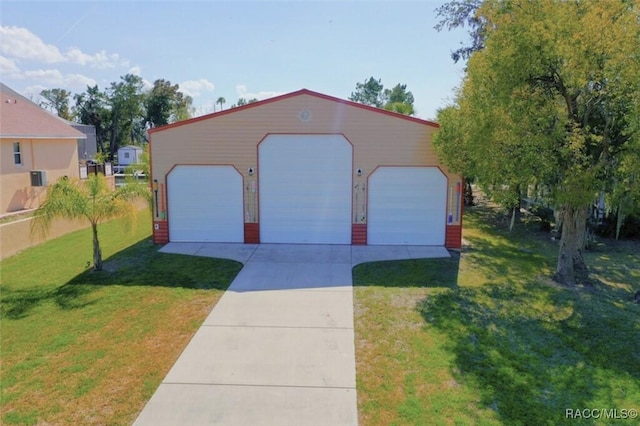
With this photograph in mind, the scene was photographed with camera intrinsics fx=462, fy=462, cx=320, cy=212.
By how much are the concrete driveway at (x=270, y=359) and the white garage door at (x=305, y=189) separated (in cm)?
281

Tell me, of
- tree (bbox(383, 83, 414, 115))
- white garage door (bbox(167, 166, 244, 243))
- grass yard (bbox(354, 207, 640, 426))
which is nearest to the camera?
grass yard (bbox(354, 207, 640, 426))

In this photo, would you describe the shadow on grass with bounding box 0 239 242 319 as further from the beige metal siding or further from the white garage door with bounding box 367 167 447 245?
the white garage door with bounding box 367 167 447 245

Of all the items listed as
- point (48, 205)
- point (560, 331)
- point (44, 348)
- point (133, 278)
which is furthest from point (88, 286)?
point (560, 331)

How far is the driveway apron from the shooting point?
5156 mm

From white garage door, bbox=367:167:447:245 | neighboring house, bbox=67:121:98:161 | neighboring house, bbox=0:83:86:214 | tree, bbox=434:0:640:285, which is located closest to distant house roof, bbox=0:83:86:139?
neighboring house, bbox=0:83:86:214

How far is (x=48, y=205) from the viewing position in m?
9.58

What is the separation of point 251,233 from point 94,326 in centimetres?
638

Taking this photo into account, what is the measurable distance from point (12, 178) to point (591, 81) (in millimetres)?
18214

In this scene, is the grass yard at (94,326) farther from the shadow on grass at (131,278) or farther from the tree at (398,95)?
the tree at (398,95)

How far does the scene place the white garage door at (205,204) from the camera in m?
13.3

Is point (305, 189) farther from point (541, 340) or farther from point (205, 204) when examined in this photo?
point (541, 340)

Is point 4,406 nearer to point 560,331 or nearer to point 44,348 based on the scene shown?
point 44,348

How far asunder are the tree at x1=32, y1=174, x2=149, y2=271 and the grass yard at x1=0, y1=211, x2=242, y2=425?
129 cm

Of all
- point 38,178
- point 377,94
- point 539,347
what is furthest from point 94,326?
point 377,94
